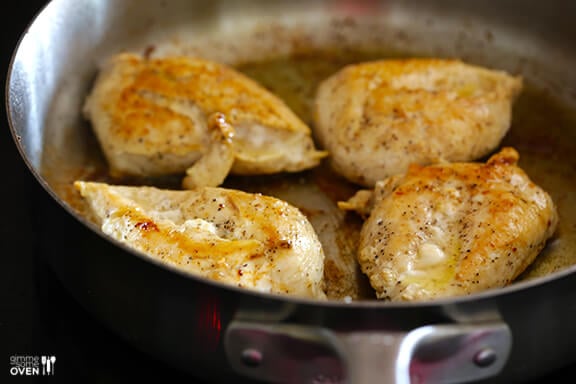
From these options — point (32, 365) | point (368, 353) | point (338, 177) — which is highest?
point (368, 353)

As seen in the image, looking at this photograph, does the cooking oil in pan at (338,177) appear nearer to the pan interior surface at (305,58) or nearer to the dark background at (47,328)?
the pan interior surface at (305,58)

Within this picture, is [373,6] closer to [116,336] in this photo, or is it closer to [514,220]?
[514,220]

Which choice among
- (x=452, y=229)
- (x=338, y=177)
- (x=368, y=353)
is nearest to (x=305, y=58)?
(x=338, y=177)

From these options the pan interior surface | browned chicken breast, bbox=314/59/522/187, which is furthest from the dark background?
browned chicken breast, bbox=314/59/522/187

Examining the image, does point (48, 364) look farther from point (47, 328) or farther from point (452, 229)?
point (452, 229)

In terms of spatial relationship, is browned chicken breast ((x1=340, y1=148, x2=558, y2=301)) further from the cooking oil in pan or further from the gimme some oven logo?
the gimme some oven logo

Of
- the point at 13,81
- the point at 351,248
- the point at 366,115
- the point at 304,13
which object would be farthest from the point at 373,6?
the point at 13,81

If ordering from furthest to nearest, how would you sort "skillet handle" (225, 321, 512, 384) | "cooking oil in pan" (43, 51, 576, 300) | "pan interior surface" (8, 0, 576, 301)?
"pan interior surface" (8, 0, 576, 301), "cooking oil in pan" (43, 51, 576, 300), "skillet handle" (225, 321, 512, 384)
